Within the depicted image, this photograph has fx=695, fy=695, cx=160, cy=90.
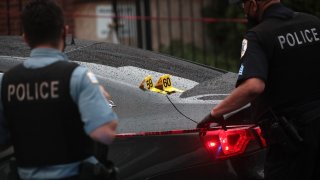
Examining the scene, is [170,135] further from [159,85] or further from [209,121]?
[159,85]

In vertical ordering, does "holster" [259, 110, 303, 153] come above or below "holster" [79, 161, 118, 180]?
below

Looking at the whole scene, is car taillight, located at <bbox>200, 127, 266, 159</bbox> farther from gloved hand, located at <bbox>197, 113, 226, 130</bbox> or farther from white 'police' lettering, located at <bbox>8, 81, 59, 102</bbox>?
white 'police' lettering, located at <bbox>8, 81, 59, 102</bbox>

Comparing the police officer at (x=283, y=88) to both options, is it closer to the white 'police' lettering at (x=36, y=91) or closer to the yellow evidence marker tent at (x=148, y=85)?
the yellow evidence marker tent at (x=148, y=85)

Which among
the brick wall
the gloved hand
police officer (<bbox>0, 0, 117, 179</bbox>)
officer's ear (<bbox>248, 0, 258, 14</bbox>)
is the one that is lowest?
the brick wall

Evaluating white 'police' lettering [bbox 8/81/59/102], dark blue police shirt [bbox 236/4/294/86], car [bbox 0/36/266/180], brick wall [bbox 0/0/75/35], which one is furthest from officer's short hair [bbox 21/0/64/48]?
brick wall [bbox 0/0/75/35]

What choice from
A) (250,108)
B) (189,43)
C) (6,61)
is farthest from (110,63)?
(189,43)

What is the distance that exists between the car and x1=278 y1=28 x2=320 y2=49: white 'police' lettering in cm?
46

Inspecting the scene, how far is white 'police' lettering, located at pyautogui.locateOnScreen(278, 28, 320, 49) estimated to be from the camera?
11.5 feet

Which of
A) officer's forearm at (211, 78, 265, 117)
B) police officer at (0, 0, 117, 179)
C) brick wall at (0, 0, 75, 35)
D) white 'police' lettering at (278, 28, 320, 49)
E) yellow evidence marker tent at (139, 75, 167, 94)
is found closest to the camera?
police officer at (0, 0, 117, 179)

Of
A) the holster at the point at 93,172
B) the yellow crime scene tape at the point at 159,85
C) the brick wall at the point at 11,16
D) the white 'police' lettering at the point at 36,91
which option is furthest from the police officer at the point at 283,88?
the brick wall at the point at 11,16

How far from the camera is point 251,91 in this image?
339 cm

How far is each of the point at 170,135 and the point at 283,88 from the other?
2.05 ft

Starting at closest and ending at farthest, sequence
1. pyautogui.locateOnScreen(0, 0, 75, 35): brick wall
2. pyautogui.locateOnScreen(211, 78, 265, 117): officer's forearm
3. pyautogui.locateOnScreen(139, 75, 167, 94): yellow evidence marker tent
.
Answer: pyautogui.locateOnScreen(211, 78, 265, 117): officer's forearm < pyautogui.locateOnScreen(139, 75, 167, 94): yellow evidence marker tent < pyautogui.locateOnScreen(0, 0, 75, 35): brick wall

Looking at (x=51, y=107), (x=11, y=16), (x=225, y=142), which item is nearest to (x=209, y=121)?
(x=225, y=142)
